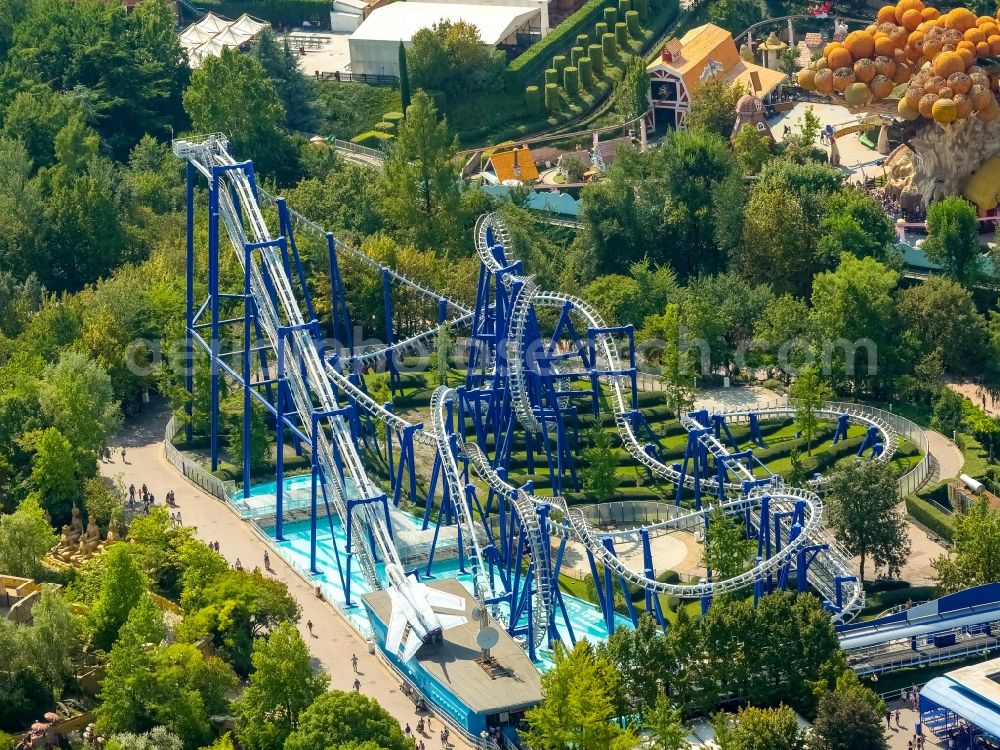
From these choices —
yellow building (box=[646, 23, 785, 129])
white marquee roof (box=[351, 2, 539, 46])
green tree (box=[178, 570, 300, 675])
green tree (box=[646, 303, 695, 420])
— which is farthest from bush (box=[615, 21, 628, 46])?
green tree (box=[178, 570, 300, 675])

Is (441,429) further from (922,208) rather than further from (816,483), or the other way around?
(922,208)

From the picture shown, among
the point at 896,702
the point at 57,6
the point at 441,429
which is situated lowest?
the point at 896,702

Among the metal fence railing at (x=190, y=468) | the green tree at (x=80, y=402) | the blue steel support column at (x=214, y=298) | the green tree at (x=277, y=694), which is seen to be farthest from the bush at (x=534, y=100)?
the green tree at (x=277, y=694)

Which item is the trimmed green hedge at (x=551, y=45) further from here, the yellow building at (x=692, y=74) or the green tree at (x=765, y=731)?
the green tree at (x=765, y=731)

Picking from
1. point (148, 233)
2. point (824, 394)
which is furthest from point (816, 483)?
point (148, 233)

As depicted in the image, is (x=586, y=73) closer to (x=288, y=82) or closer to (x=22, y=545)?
(x=288, y=82)

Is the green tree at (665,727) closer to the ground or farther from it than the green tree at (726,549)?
closer to the ground

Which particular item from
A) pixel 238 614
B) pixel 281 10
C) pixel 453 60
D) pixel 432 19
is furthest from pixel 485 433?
pixel 281 10

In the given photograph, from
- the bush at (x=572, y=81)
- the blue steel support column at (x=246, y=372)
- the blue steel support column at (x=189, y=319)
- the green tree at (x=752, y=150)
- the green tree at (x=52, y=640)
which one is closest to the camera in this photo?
the green tree at (x=52, y=640)
